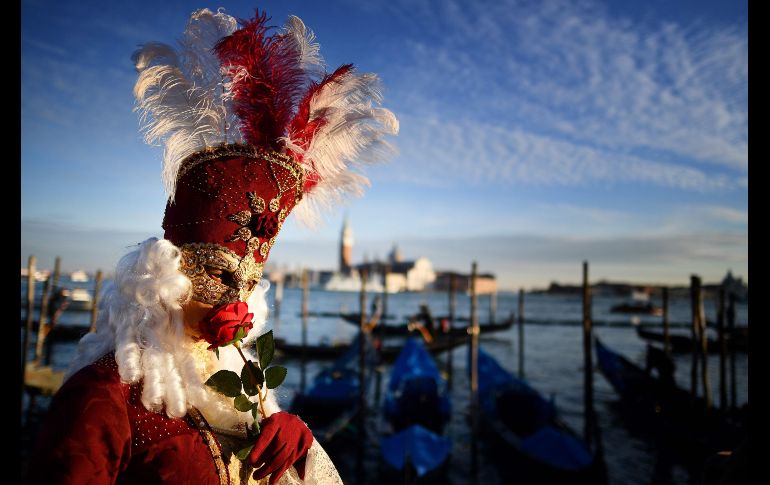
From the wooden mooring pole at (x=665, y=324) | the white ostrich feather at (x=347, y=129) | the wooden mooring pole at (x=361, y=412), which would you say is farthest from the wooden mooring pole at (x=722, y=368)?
the white ostrich feather at (x=347, y=129)

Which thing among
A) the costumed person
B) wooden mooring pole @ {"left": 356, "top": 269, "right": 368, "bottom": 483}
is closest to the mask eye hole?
the costumed person

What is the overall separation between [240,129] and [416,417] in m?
8.43

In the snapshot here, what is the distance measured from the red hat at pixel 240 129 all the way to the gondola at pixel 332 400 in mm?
7974

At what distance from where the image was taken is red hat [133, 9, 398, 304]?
4.48 ft

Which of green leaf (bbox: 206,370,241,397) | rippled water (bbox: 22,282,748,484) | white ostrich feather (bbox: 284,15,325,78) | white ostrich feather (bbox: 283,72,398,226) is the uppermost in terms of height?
white ostrich feather (bbox: 284,15,325,78)

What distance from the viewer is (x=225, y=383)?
127 cm

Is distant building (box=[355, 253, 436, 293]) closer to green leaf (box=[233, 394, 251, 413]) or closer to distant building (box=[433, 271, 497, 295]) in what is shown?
distant building (box=[433, 271, 497, 295])

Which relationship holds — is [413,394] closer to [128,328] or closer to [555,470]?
[555,470]

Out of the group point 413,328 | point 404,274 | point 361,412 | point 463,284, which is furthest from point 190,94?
point 463,284

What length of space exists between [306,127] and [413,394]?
28.4ft

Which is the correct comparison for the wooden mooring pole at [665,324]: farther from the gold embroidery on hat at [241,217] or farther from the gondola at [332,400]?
the gold embroidery on hat at [241,217]

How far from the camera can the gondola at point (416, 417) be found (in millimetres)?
6885

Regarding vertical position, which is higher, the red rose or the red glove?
the red rose
